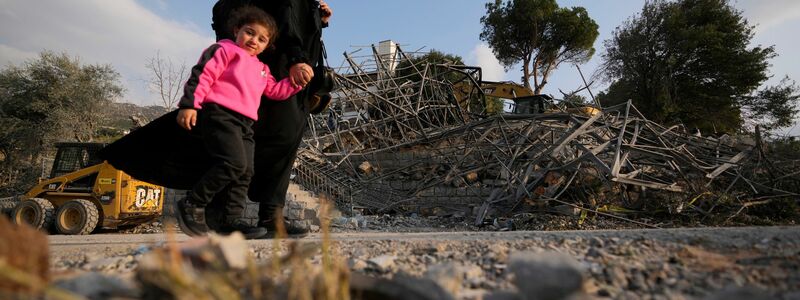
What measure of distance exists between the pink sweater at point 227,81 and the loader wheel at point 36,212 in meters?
7.12

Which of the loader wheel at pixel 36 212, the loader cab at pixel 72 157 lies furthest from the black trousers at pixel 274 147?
the loader cab at pixel 72 157

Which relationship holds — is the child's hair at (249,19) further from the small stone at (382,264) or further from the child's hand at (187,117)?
the small stone at (382,264)

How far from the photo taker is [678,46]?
17.9 metres

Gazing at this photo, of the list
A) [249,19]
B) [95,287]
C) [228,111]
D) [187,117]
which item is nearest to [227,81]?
[228,111]

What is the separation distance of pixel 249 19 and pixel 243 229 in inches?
52.0

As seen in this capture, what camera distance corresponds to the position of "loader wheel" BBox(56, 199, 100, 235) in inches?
259

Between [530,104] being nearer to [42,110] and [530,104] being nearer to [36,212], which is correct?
[36,212]

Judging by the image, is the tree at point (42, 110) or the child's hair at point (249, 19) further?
the tree at point (42, 110)

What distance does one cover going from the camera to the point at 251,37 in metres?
2.33

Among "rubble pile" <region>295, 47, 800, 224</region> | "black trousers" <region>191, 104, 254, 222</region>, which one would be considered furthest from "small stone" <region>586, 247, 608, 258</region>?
"rubble pile" <region>295, 47, 800, 224</region>

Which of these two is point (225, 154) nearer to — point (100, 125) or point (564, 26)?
point (100, 125)

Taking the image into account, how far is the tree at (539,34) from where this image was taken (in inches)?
943

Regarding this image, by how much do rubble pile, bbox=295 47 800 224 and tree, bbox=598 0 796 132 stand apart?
1120 centimetres

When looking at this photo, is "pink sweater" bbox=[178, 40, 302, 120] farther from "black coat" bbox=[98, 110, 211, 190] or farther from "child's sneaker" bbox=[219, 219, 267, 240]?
"child's sneaker" bbox=[219, 219, 267, 240]
